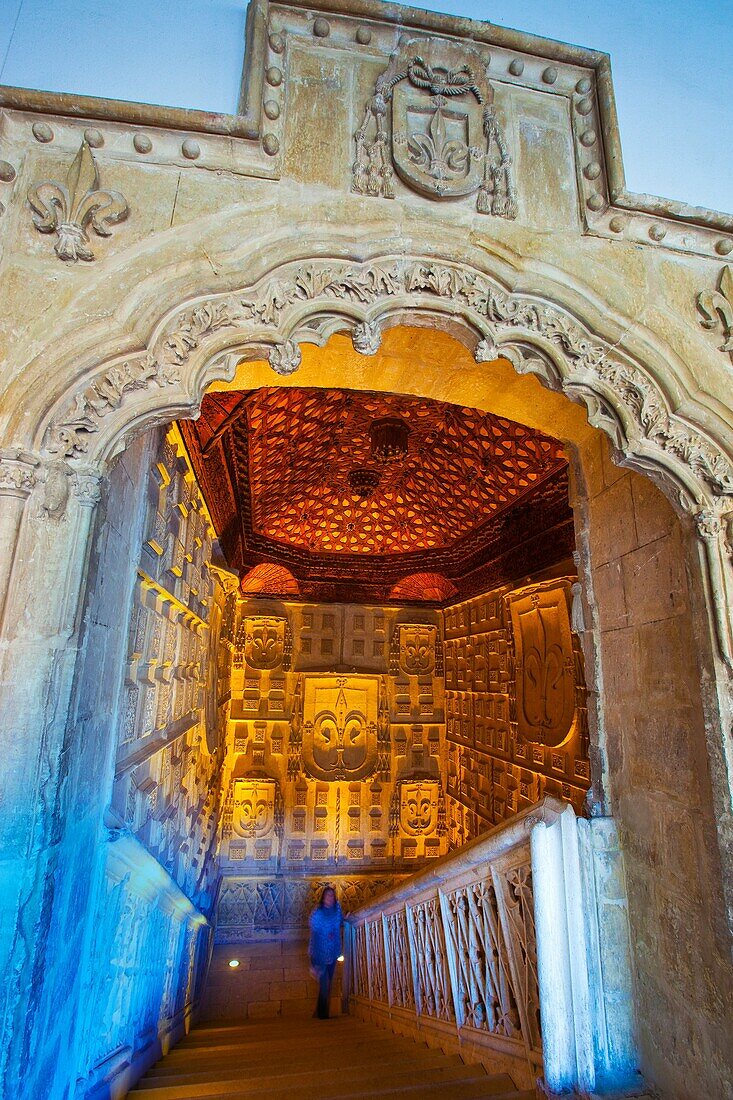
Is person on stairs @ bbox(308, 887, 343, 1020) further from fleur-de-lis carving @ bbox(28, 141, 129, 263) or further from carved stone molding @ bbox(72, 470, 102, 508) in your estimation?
fleur-de-lis carving @ bbox(28, 141, 129, 263)

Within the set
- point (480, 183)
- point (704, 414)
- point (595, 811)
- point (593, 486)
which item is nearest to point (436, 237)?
point (480, 183)

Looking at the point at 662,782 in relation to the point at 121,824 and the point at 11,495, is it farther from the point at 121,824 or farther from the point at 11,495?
the point at 11,495

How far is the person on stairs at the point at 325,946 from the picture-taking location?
18.0ft

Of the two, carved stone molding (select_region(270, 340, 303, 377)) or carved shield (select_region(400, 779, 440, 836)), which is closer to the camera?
carved stone molding (select_region(270, 340, 303, 377))

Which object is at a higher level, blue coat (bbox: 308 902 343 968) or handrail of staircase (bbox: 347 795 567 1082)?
handrail of staircase (bbox: 347 795 567 1082)

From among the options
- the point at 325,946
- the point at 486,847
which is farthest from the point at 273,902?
the point at 486,847

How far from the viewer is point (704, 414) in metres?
2.05

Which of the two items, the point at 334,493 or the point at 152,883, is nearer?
the point at 152,883

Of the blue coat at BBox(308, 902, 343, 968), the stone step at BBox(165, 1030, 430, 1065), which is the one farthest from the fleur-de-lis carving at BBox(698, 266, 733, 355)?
the blue coat at BBox(308, 902, 343, 968)

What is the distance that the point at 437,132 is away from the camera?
84.3 inches

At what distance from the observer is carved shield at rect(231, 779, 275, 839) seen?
7.88 metres

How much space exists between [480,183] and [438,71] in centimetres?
51

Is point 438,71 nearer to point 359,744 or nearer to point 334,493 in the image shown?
point 334,493

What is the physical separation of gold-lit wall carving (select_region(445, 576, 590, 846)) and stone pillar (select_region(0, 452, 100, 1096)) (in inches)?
167
